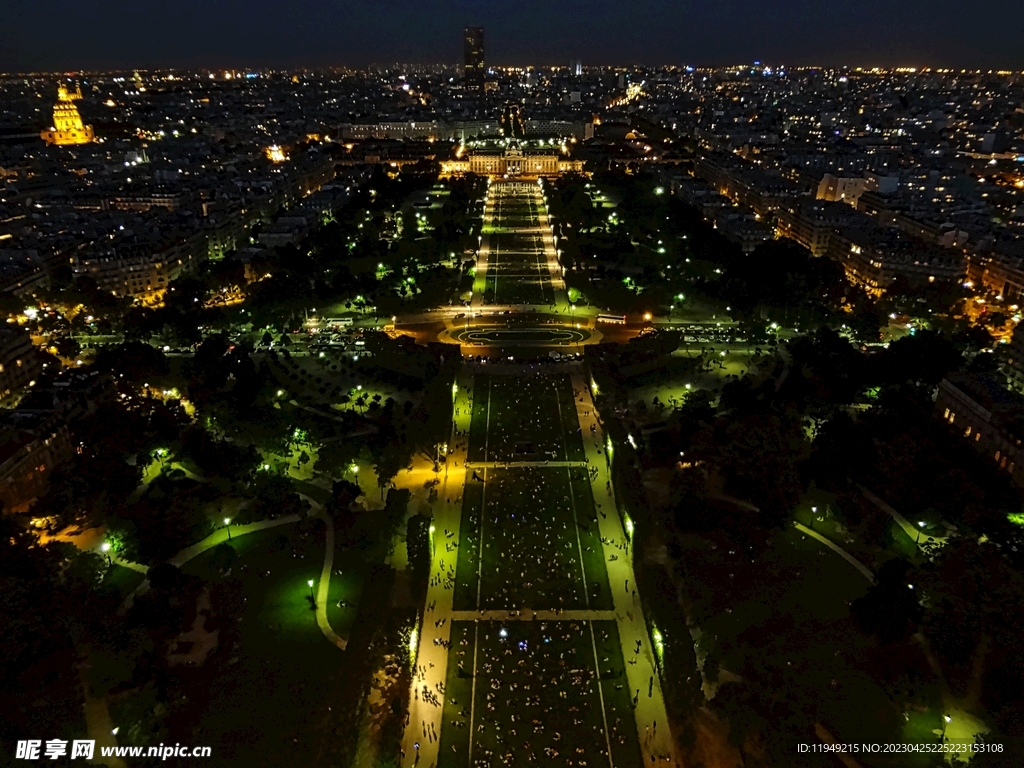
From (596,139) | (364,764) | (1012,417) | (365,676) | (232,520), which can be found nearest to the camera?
(364,764)

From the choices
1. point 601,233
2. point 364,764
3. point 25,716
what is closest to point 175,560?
point 25,716

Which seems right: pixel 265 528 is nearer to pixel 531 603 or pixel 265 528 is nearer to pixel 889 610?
pixel 531 603

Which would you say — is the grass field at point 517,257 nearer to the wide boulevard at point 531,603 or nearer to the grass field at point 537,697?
the wide boulevard at point 531,603

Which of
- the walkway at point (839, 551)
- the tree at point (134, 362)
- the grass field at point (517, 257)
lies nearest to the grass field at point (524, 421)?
the walkway at point (839, 551)

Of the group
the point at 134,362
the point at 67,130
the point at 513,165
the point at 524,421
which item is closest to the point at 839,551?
the point at 524,421

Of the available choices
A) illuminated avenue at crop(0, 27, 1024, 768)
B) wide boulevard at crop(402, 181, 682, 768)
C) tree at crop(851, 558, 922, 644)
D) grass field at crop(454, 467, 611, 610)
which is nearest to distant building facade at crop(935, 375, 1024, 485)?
illuminated avenue at crop(0, 27, 1024, 768)

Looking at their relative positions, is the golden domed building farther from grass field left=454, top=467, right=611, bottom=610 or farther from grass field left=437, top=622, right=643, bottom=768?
grass field left=437, top=622, right=643, bottom=768

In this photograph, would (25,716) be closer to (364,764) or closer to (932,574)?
(364,764)
